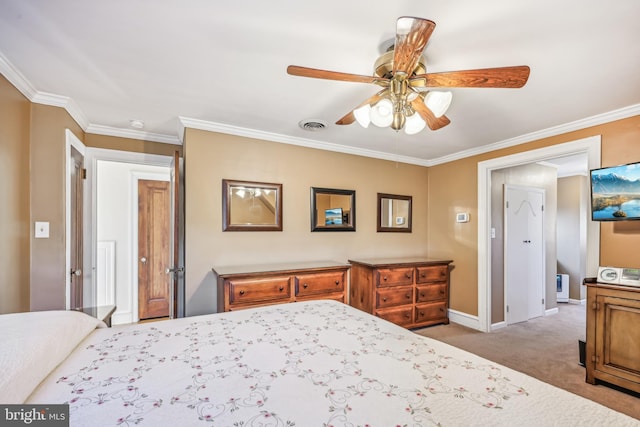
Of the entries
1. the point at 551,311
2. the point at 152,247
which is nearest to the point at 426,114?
the point at 152,247

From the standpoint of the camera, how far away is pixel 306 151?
349 centimetres

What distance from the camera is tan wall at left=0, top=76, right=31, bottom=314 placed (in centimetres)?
187

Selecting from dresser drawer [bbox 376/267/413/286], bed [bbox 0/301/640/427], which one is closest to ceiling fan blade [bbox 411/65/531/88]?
bed [bbox 0/301/640/427]

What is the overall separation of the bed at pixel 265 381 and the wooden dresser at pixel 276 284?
113 centimetres

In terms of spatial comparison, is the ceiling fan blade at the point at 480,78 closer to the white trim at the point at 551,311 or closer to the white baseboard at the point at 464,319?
the white baseboard at the point at 464,319

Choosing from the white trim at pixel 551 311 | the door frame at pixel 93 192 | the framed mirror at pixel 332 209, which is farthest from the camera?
the white trim at pixel 551 311

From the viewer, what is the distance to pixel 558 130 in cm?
292

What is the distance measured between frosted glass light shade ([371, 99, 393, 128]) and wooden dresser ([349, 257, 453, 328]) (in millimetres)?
1979

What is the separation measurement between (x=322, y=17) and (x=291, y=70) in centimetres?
30

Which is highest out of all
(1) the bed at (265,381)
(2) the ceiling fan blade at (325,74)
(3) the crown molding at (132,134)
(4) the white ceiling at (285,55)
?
(4) the white ceiling at (285,55)

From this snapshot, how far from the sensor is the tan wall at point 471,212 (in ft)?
8.13

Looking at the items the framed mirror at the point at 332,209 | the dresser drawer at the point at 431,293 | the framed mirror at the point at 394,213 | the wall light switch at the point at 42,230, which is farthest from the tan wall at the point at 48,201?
the dresser drawer at the point at 431,293

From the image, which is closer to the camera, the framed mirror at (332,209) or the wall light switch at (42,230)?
the wall light switch at (42,230)

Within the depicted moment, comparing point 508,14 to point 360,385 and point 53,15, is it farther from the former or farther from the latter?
point 53,15
